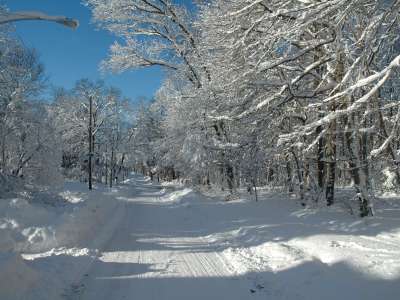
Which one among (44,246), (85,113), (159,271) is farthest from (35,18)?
(85,113)

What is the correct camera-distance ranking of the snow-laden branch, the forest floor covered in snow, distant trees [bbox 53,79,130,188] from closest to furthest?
1. the snow-laden branch
2. the forest floor covered in snow
3. distant trees [bbox 53,79,130,188]

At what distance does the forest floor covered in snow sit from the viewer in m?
5.43

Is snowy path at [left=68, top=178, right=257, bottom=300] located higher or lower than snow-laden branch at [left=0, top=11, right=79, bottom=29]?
lower

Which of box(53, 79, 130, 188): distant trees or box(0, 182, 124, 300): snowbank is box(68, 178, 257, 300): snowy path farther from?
box(53, 79, 130, 188): distant trees

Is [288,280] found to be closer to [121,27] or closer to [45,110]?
[121,27]

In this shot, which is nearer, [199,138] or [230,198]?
[230,198]

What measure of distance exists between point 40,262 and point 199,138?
705 inches

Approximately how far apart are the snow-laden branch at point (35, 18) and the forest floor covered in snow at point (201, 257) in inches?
138

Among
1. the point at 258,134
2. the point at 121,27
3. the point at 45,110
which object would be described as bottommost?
the point at 258,134

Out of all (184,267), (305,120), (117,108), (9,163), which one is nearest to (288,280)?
(184,267)

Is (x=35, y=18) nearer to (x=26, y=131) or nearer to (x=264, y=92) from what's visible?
(x=264, y=92)

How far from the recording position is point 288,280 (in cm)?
604

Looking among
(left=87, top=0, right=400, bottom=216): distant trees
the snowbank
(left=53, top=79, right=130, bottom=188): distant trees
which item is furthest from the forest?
(left=53, top=79, right=130, bottom=188): distant trees

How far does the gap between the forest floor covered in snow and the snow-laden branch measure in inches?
138
